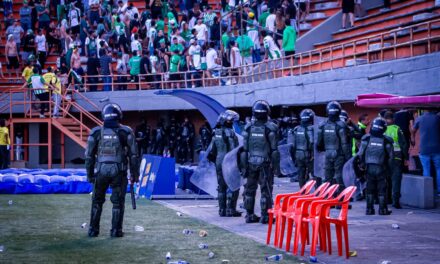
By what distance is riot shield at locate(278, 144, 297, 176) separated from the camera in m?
21.6

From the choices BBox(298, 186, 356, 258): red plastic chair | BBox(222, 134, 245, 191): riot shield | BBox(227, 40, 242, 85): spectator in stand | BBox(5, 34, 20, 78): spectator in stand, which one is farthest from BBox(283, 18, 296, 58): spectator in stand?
BBox(298, 186, 356, 258): red plastic chair

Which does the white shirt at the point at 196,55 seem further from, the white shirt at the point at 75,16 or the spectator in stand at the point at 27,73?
the white shirt at the point at 75,16

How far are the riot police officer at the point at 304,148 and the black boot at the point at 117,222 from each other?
7504 millimetres

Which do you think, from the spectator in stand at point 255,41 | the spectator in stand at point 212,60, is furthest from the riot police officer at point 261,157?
the spectator in stand at point 212,60

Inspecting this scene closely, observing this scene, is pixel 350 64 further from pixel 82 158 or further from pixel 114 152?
pixel 82 158

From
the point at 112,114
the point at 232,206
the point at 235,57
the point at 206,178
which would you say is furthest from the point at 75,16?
the point at 112,114

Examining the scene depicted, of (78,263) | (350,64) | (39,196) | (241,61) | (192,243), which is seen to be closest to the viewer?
(78,263)

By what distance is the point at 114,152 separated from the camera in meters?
15.0

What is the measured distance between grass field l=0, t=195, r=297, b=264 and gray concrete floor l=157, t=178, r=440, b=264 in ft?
1.54

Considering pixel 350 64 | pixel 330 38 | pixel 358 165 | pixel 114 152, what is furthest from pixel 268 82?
pixel 114 152

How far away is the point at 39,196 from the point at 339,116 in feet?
26.0

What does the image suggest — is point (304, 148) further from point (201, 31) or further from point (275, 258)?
point (201, 31)

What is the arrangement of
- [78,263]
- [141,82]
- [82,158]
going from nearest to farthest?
[78,263]
[141,82]
[82,158]

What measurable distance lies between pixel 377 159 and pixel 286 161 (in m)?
3.72
